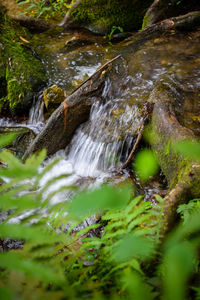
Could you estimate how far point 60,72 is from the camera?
7.32 m

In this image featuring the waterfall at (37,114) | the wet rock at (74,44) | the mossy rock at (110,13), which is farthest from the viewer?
the mossy rock at (110,13)

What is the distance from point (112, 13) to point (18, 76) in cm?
486

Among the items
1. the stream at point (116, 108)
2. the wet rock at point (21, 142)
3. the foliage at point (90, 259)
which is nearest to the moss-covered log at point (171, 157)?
the stream at point (116, 108)

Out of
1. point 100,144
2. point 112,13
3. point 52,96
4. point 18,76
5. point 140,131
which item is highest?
point 112,13

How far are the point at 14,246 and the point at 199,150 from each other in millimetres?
2861

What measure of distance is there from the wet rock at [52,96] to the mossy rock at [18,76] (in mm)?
624

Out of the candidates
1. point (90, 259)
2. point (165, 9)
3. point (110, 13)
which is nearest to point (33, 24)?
point (110, 13)

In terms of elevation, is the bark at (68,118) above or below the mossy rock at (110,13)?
below

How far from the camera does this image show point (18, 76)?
6395mm

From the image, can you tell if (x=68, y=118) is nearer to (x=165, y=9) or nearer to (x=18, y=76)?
(x=18, y=76)

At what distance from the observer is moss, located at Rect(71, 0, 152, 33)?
892cm

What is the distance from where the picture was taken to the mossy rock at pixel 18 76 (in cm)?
622

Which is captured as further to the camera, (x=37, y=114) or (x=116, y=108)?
(x=37, y=114)

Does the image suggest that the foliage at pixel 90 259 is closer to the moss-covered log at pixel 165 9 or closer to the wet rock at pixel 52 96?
the wet rock at pixel 52 96
